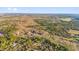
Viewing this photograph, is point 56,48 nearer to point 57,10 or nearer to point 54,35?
point 54,35

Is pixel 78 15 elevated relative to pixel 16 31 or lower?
elevated

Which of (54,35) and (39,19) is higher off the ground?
(39,19)
